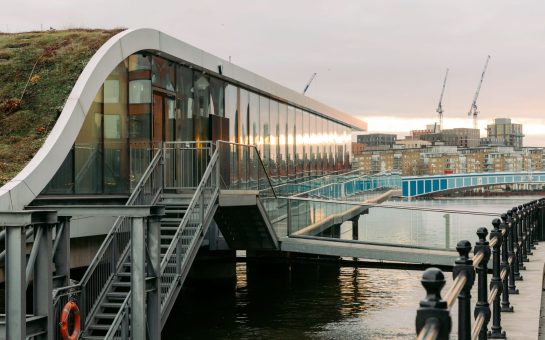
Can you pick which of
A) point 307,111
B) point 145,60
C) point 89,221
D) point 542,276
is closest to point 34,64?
point 145,60

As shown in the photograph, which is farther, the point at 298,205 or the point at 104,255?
the point at 298,205

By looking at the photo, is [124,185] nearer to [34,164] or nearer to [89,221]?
[89,221]

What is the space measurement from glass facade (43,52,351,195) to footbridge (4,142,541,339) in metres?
0.62

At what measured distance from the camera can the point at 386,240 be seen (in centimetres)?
2292

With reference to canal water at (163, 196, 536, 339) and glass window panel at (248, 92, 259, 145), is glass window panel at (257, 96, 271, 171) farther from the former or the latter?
canal water at (163, 196, 536, 339)

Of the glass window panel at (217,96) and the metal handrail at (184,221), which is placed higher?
the glass window panel at (217,96)

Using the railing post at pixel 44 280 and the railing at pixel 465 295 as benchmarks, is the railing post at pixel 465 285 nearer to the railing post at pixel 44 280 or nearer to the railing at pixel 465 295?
the railing at pixel 465 295

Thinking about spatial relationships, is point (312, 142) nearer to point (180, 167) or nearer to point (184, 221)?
point (180, 167)

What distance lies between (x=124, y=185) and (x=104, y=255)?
12.8 ft

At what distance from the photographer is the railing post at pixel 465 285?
19.1 ft

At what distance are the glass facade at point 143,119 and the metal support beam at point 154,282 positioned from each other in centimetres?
412

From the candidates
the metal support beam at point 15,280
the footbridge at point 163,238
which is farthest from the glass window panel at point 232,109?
the metal support beam at point 15,280

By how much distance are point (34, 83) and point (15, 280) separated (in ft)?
37.7

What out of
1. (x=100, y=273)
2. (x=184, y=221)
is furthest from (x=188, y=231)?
(x=100, y=273)
